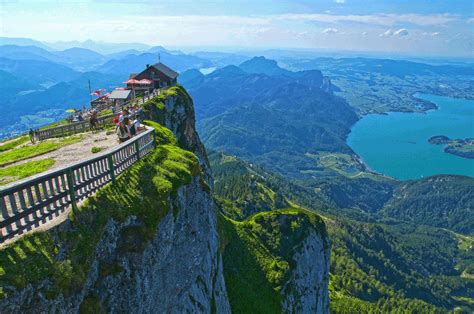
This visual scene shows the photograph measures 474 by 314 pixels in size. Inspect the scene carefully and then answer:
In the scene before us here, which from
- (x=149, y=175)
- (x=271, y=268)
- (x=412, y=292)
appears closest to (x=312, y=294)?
(x=271, y=268)

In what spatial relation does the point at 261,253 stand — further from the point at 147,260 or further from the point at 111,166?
the point at 111,166

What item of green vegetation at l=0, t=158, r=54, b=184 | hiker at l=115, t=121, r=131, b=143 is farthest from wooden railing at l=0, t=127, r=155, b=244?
hiker at l=115, t=121, r=131, b=143

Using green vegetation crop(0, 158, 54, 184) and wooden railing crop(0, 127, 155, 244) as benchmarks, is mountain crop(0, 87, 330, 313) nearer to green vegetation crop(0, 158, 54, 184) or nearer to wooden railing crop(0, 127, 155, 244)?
wooden railing crop(0, 127, 155, 244)

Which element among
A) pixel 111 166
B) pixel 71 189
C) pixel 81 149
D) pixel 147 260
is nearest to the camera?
pixel 71 189

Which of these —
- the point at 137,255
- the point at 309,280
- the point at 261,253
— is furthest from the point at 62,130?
the point at 309,280

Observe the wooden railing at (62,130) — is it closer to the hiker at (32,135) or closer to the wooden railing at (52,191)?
the hiker at (32,135)

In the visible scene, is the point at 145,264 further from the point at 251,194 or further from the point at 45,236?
the point at 251,194
